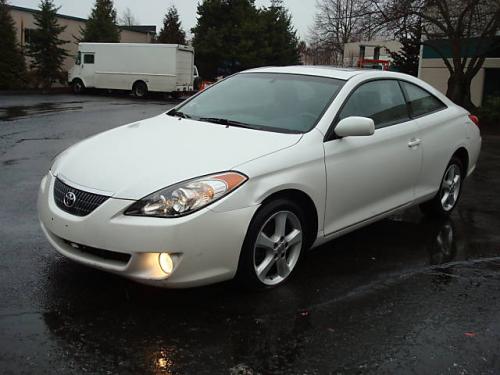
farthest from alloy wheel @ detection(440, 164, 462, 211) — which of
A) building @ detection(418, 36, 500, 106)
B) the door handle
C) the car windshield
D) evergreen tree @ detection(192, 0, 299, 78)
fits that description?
evergreen tree @ detection(192, 0, 299, 78)

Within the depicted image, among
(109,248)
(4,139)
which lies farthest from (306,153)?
(4,139)

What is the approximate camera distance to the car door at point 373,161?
4.36 m

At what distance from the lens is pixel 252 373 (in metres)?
2.96

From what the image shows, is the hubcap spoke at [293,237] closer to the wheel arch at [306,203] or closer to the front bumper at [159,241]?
the wheel arch at [306,203]

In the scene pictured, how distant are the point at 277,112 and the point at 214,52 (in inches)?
1595

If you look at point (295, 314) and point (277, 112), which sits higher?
point (277, 112)

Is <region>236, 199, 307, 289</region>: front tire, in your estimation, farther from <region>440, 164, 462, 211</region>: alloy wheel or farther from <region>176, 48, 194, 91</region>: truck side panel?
<region>176, 48, 194, 91</region>: truck side panel

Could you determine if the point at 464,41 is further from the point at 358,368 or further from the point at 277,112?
the point at 358,368

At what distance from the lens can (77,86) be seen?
30953mm

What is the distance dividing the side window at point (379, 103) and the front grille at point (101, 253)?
80.3 inches

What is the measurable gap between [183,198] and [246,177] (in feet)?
1.44

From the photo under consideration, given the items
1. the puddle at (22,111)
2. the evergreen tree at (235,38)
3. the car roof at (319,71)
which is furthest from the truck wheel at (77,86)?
the car roof at (319,71)

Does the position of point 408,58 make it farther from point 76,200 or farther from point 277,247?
point 76,200

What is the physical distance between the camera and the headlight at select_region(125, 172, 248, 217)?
135 inches
